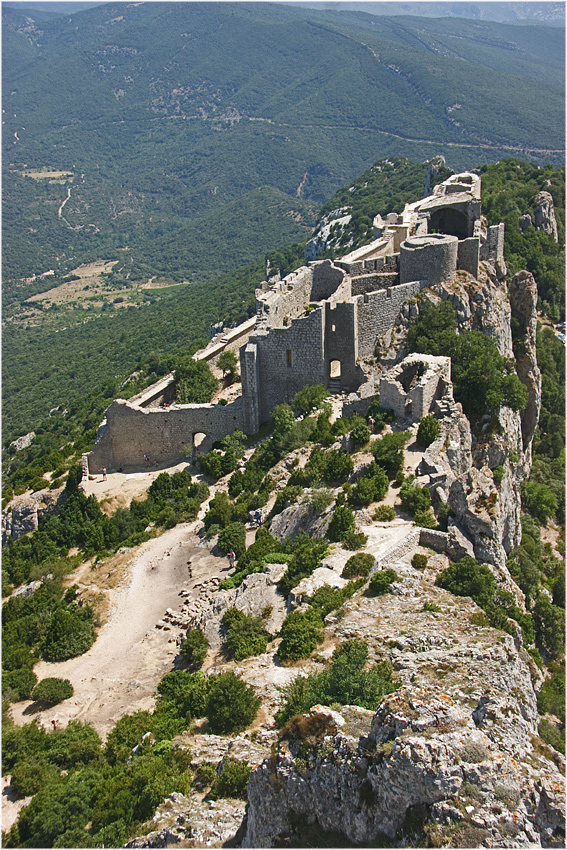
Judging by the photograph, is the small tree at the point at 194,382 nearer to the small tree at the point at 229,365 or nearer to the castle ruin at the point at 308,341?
the small tree at the point at 229,365

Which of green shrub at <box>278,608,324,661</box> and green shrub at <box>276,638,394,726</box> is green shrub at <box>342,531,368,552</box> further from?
green shrub at <box>276,638,394,726</box>

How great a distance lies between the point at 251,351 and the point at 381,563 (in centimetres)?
1486

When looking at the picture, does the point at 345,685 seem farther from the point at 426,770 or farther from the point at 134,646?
the point at 134,646

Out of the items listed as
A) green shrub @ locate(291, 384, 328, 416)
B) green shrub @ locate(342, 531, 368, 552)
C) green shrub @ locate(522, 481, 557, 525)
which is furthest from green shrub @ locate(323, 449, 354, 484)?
green shrub @ locate(522, 481, 557, 525)

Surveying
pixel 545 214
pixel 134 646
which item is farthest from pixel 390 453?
pixel 545 214

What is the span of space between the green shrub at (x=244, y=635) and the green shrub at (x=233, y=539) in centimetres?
560

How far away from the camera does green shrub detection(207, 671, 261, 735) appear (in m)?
15.9

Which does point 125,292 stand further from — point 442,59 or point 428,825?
point 428,825

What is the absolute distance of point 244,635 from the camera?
760 inches

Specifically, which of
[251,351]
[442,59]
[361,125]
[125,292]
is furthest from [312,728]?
[442,59]

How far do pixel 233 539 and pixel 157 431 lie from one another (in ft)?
33.9

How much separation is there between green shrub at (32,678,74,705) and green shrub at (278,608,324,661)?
7.66m

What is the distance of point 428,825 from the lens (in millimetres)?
9391

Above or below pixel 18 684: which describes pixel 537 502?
below
